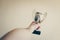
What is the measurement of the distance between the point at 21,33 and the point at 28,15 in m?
0.33

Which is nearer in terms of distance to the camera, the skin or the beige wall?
the beige wall

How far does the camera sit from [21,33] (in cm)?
210

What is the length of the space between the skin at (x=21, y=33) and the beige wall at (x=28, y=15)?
0.07m

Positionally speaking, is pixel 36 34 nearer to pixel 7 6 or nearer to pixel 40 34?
pixel 40 34

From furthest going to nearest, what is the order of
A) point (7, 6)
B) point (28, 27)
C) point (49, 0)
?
point (7, 6) → point (28, 27) → point (49, 0)

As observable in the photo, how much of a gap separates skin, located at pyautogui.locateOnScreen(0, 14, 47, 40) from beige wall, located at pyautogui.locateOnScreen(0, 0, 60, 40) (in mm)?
67

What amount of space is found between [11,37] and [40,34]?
20.7 inches

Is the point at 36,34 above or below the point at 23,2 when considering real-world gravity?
below

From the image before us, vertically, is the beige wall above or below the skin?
above

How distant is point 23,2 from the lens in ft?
6.91

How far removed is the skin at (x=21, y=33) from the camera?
6.73ft

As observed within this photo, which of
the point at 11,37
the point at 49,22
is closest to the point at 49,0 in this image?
the point at 49,22

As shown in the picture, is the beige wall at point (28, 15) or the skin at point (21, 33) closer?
the beige wall at point (28, 15)

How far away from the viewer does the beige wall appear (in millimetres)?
1902
